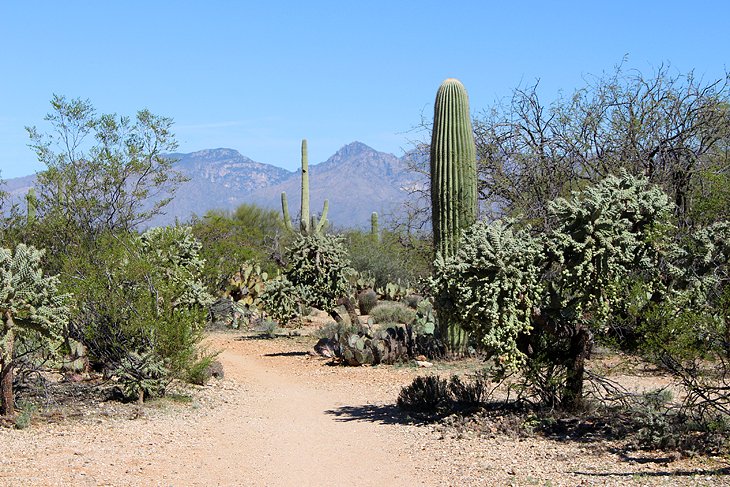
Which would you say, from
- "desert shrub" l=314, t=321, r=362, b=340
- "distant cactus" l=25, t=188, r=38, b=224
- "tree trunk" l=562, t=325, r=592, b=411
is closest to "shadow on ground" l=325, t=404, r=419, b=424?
"tree trunk" l=562, t=325, r=592, b=411

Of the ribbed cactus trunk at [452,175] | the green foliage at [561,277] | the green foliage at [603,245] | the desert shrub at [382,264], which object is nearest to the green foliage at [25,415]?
the green foliage at [561,277]

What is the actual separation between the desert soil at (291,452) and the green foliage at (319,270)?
5.00 m

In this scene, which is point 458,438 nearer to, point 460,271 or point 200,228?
point 460,271

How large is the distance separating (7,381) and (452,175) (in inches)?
284

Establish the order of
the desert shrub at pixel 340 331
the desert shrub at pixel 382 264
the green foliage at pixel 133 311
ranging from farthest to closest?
the desert shrub at pixel 382 264 → the desert shrub at pixel 340 331 → the green foliage at pixel 133 311

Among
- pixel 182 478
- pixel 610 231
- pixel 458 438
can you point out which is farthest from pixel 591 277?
pixel 182 478

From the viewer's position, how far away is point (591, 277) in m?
8.11

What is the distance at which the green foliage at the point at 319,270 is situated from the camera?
52.3 feet

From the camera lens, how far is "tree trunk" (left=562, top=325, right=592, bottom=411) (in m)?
8.46

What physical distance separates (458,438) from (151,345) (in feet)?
13.1

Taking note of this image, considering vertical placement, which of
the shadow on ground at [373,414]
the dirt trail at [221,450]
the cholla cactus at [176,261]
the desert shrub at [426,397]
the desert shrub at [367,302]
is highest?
the cholla cactus at [176,261]

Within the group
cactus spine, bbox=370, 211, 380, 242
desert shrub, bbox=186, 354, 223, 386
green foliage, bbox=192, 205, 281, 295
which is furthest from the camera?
cactus spine, bbox=370, 211, 380, 242

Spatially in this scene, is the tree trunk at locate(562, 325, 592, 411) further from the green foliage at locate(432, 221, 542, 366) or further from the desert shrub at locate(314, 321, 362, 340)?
the desert shrub at locate(314, 321, 362, 340)

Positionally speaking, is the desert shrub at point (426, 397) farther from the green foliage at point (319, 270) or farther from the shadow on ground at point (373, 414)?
the green foliage at point (319, 270)
